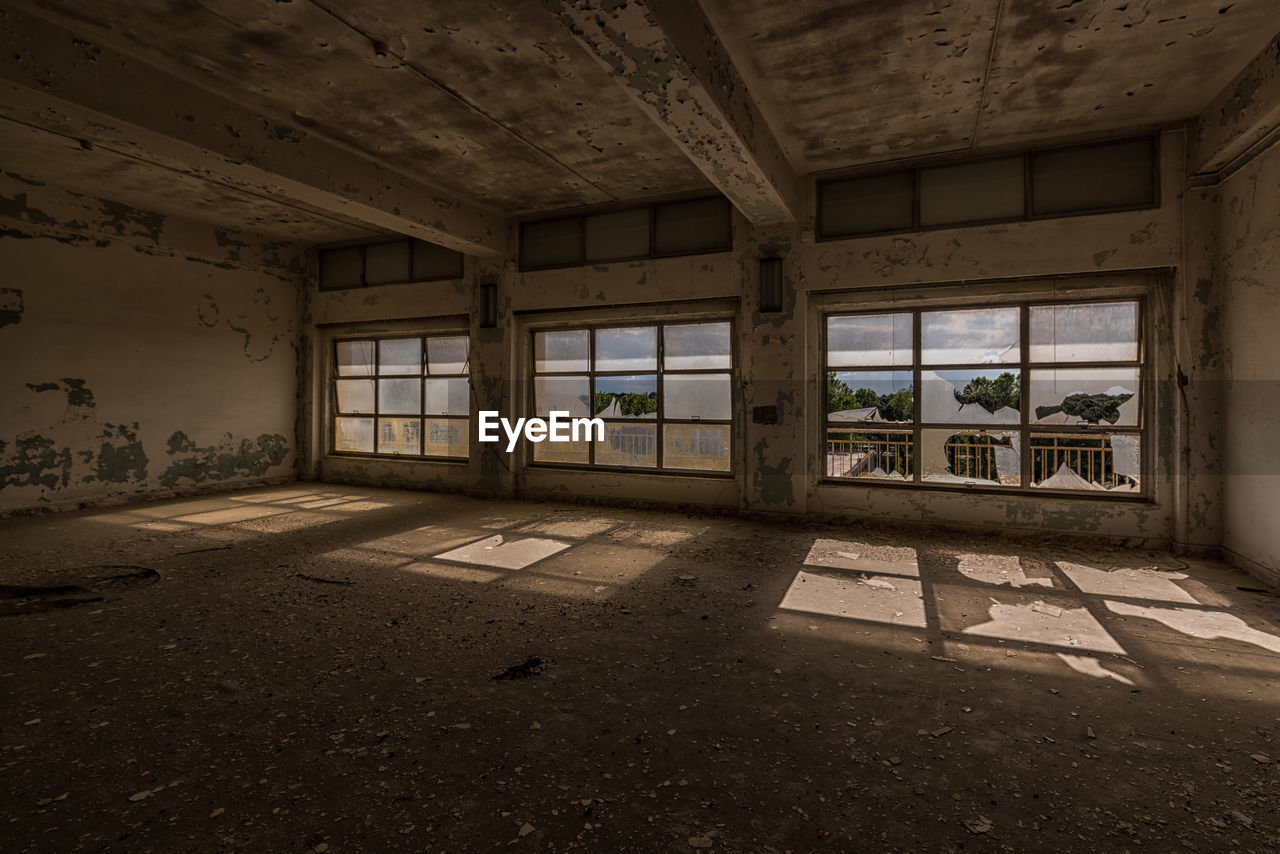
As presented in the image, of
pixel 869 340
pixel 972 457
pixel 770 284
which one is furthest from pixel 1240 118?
pixel 770 284

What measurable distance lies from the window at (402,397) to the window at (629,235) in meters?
1.54

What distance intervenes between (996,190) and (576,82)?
3.38 meters

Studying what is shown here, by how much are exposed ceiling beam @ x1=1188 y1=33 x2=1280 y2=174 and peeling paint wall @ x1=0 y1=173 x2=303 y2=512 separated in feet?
29.5

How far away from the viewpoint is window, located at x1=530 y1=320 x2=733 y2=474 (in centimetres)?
586

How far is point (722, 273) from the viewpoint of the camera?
559 cm

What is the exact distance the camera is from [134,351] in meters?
6.14

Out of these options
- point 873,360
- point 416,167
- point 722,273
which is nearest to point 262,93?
point 416,167

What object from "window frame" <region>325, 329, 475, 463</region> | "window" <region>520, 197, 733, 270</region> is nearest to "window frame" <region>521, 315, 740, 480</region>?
"window" <region>520, 197, 733, 270</region>

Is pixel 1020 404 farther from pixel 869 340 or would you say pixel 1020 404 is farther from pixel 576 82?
pixel 576 82

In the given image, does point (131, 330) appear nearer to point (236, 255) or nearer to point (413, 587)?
point (236, 255)

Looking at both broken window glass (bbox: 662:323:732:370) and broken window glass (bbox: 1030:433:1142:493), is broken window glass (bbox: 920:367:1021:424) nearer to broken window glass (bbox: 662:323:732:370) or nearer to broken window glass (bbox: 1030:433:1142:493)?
broken window glass (bbox: 1030:433:1142:493)

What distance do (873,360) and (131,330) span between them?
7384mm

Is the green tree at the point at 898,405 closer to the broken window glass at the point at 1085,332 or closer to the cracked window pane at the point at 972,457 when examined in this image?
the cracked window pane at the point at 972,457

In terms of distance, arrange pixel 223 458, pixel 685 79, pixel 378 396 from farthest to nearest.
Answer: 1. pixel 378 396
2. pixel 223 458
3. pixel 685 79
